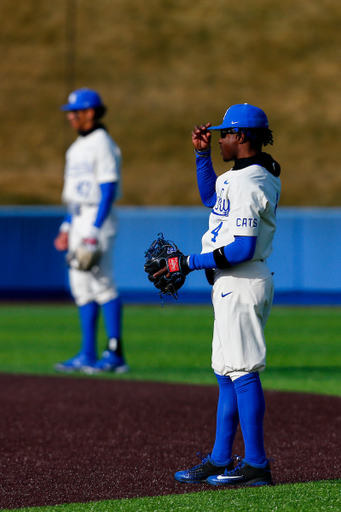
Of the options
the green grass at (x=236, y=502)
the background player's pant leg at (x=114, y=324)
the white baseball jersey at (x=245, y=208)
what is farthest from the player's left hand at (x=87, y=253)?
the green grass at (x=236, y=502)

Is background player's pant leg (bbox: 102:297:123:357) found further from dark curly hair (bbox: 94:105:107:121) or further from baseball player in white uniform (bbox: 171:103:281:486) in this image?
baseball player in white uniform (bbox: 171:103:281:486)

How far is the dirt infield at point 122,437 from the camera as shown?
12.0ft

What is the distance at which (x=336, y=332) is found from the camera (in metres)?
10.4

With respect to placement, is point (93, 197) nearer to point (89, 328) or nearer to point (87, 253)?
point (87, 253)

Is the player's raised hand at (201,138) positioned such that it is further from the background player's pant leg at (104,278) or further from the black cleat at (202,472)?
the background player's pant leg at (104,278)

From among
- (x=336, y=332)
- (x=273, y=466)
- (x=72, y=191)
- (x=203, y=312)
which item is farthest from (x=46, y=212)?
(x=273, y=466)

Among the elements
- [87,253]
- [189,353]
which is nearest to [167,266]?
[87,253]

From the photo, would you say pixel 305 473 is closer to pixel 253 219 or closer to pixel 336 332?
pixel 253 219

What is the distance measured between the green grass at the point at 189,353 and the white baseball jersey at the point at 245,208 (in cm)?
106

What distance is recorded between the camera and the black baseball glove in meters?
3.56

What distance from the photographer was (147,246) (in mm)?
14844

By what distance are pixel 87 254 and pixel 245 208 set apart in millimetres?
3761

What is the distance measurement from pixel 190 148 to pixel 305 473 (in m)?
29.9

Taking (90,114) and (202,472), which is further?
(90,114)
